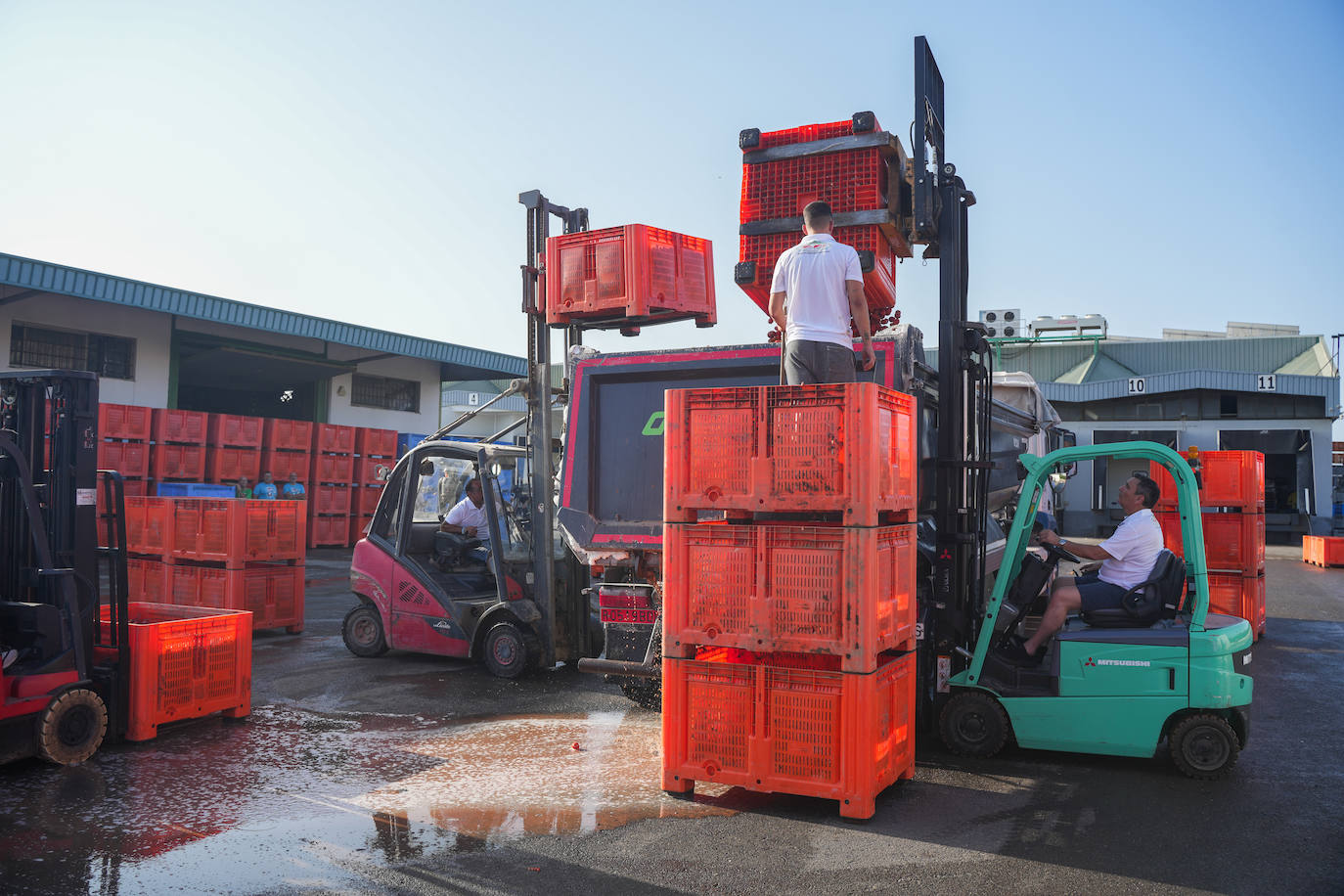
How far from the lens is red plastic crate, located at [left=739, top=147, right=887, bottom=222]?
22.2 ft

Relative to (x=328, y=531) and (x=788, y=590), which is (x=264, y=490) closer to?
(x=328, y=531)

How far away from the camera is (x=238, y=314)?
22562 millimetres

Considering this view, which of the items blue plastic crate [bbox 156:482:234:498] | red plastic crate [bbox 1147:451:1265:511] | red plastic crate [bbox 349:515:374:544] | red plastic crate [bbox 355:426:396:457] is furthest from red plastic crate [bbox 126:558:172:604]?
red plastic crate [bbox 355:426:396:457]

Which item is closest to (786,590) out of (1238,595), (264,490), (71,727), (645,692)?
(645,692)

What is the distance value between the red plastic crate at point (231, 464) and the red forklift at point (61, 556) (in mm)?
15197

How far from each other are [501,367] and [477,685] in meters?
21.9

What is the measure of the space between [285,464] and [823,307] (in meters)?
19.4

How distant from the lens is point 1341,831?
514cm

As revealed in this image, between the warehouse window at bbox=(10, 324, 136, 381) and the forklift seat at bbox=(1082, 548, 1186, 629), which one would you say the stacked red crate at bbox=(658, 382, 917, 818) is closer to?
the forklift seat at bbox=(1082, 548, 1186, 629)

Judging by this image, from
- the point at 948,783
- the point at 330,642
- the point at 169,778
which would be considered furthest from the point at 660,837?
the point at 330,642

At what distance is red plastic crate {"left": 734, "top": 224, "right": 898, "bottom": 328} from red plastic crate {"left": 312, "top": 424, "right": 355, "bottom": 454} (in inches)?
719

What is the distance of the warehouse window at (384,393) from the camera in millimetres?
27766

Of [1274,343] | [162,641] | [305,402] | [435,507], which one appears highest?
[1274,343]

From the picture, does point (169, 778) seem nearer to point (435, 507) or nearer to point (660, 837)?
point (660, 837)
